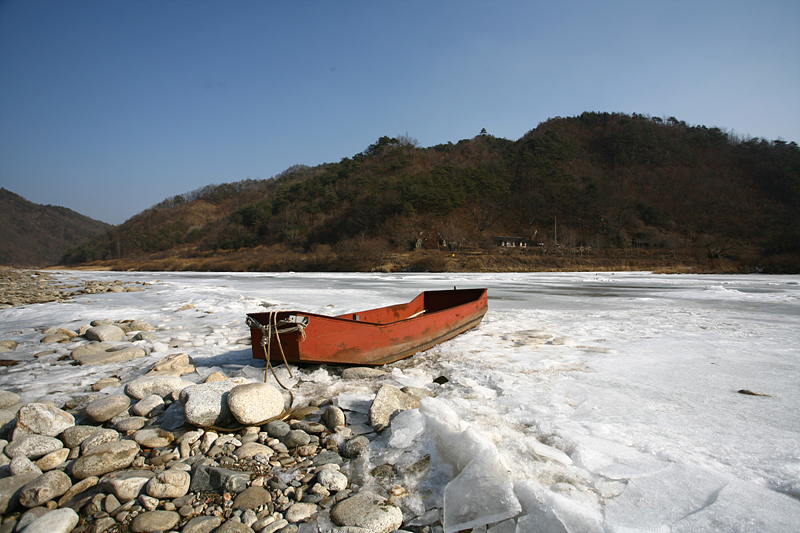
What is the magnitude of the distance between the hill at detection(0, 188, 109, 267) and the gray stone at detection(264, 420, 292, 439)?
108594 mm

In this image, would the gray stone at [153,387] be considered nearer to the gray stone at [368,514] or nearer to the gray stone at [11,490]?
the gray stone at [11,490]

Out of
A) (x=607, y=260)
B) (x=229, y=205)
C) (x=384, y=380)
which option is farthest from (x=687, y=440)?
(x=229, y=205)

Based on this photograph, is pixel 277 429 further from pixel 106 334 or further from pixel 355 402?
pixel 106 334

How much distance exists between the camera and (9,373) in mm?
4715

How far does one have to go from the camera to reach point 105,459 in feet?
8.38

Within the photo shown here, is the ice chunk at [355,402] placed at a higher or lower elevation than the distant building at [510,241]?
lower

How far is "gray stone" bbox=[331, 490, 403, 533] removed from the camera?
2.03m

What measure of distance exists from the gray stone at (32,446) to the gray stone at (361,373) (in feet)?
8.58

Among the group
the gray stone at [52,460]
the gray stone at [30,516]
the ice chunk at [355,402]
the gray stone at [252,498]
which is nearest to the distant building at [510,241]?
the ice chunk at [355,402]

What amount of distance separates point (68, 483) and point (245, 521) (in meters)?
1.22

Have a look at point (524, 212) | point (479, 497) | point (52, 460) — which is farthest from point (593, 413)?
point (524, 212)

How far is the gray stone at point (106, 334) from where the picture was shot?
6211 mm

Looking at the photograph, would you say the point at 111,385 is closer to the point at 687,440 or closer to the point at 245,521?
the point at 245,521

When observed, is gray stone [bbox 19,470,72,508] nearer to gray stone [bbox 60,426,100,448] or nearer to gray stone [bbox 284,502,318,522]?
gray stone [bbox 60,426,100,448]
